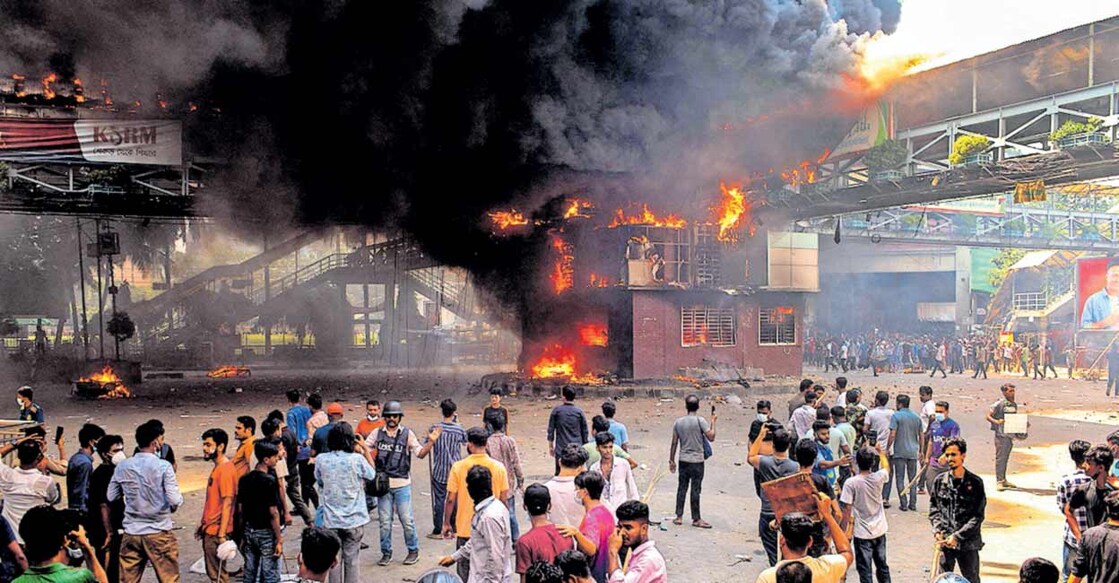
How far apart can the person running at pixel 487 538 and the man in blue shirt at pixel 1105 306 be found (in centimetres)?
3303

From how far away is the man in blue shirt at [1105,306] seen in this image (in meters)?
30.0

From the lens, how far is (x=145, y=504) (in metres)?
5.54

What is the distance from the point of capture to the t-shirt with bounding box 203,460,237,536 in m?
5.68

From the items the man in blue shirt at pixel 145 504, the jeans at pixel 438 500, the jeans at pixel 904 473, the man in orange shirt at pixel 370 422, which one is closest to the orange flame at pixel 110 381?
the man in orange shirt at pixel 370 422

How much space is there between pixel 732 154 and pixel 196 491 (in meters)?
16.9

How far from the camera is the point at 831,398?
2111 centimetres

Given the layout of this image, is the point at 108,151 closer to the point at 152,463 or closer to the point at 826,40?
the point at 152,463

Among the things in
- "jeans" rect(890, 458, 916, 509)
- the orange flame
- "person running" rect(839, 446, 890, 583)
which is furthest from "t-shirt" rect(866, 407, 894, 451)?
the orange flame

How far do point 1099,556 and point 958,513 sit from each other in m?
1.24

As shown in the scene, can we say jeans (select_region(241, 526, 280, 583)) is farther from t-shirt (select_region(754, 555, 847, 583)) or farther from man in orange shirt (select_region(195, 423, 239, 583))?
t-shirt (select_region(754, 555, 847, 583))

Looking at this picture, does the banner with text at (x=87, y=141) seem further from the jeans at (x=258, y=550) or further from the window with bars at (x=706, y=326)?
the jeans at (x=258, y=550)

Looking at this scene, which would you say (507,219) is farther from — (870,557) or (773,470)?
(870,557)

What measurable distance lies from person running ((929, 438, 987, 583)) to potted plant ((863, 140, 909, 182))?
16.9 m

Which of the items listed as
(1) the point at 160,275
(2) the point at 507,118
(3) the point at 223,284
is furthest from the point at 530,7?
(1) the point at 160,275
